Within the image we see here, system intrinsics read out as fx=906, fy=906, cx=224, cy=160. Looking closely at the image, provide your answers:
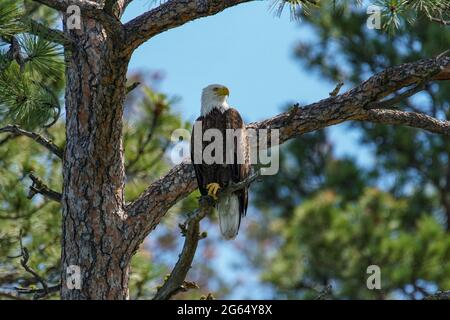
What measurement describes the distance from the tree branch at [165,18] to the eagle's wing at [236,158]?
733mm

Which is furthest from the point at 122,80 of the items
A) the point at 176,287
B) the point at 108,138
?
the point at 176,287

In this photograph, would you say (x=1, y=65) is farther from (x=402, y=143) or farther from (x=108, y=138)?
(x=402, y=143)

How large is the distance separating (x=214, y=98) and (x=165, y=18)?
1.11m

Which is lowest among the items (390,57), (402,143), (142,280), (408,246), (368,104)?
(142,280)

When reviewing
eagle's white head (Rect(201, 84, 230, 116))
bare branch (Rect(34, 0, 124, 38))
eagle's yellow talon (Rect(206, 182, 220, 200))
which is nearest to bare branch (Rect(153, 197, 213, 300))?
eagle's yellow talon (Rect(206, 182, 220, 200))

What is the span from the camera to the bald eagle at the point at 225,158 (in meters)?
4.62

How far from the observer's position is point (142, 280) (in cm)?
586

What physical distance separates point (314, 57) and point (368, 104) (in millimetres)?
8290

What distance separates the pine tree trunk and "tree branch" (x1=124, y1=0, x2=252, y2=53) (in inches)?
4.1

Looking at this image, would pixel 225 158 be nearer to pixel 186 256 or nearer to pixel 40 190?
pixel 40 190

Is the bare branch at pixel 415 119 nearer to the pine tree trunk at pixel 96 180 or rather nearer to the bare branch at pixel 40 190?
the pine tree trunk at pixel 96 180

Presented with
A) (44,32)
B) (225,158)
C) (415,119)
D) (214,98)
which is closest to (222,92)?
(214,98)
